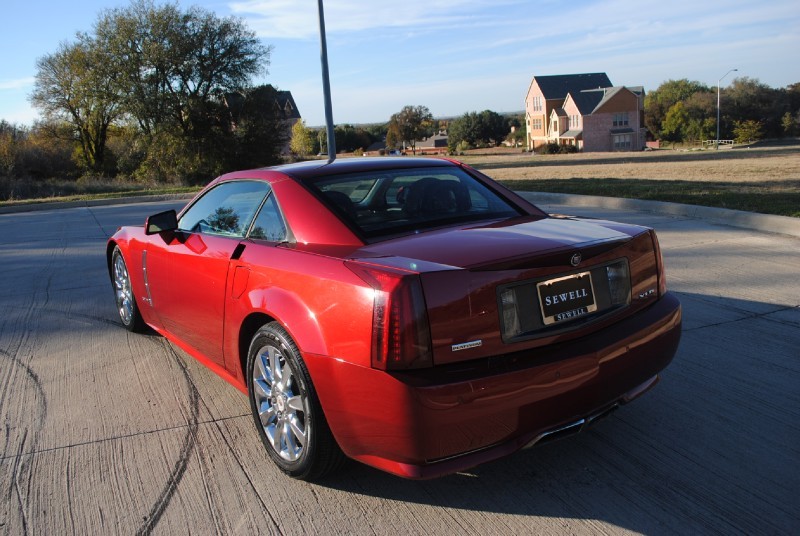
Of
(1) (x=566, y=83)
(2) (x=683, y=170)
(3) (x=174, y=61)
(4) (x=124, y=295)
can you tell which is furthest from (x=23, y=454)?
(1) (x=566, y=83)

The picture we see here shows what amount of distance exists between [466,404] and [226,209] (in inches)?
91.8

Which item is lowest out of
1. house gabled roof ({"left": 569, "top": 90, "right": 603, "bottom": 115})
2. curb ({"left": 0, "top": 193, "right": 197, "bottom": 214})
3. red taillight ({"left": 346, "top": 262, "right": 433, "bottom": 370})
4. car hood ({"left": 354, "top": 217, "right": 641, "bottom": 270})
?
curb ({"left": 0, "top": 193, "right": 197, "bottom": 214})

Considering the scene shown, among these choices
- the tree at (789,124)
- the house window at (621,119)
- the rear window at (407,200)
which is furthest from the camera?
the house window at (621,119)

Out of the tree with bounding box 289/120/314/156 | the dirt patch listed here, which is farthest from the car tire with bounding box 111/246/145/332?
the tree with bounding box 289/120/314/156

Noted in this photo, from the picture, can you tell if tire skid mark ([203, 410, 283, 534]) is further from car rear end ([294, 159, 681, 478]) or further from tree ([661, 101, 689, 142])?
tree ([661, 101, 689, 142])

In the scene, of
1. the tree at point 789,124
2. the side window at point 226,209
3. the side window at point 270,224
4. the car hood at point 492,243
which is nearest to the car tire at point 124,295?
the side window at point 226,209

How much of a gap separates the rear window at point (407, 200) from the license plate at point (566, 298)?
0.86m

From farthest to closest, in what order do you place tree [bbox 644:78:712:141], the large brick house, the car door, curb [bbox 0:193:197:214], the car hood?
1. tree [bbox 644:78:712:141]
2. the large brick house
3. curb [bbox 0:193:197:214]
4. the car door
5. the car hood

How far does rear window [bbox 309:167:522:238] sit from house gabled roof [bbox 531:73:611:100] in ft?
294

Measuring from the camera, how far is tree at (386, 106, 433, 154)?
84.5 m

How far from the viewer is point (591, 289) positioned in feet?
9.71

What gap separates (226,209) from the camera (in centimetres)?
417

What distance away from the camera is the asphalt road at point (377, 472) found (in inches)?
109

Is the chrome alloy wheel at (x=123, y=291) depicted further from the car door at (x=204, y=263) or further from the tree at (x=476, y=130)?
the tree at (x=476, y=130)
